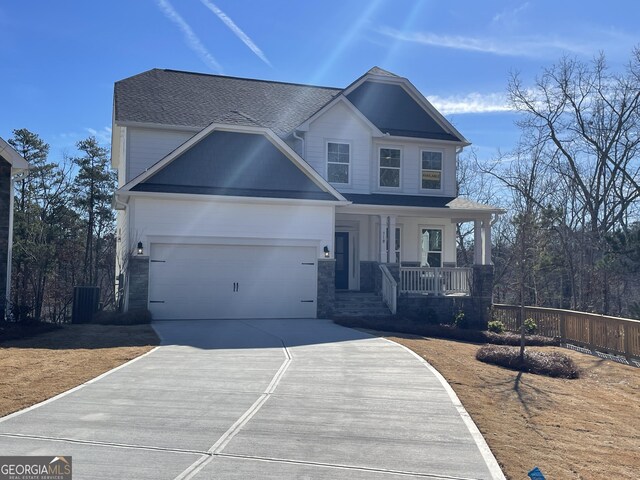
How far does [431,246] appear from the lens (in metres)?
25.0

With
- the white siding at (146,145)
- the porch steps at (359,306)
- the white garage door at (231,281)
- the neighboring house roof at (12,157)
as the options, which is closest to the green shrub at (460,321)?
the porch steps at (359,306)

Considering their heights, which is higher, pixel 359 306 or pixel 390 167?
pixel 390 167

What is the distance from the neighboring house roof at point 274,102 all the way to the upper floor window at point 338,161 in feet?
4.37

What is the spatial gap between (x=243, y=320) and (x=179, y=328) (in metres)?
2.62

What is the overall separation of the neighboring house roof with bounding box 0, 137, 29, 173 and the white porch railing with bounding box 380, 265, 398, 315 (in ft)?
39.4

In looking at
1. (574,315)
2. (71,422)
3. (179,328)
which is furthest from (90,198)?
(71,422)

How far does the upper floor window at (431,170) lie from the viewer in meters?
24.0

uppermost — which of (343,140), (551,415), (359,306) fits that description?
(343,140)

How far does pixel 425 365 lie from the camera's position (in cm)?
1188

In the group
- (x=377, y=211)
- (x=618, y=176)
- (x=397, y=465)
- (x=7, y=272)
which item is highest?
(x=618, y=176)

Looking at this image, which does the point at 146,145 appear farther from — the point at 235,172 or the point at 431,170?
the point at 431,170

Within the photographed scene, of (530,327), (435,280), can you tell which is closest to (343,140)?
(435,280)

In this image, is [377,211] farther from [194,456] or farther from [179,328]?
[194,456]

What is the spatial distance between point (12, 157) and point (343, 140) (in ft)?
36.2
